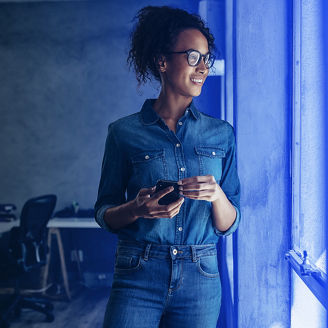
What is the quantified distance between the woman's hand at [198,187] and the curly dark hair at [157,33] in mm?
445

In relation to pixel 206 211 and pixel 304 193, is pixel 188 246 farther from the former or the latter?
pixel 304 193

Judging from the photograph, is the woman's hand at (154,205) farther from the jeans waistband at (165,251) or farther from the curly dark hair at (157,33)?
the curly dark hair at (157,33)

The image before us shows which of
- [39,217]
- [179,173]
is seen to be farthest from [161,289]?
[39,217]

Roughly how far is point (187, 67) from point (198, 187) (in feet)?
1.30

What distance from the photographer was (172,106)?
1.29 metres

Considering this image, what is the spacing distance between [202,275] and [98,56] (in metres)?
3.94

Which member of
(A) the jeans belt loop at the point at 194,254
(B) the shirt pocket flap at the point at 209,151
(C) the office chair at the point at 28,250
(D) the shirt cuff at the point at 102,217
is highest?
(B) the shirt pocket flap at the point at 209,151

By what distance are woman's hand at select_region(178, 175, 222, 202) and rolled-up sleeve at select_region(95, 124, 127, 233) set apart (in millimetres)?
269

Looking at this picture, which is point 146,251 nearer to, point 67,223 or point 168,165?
point 168,165

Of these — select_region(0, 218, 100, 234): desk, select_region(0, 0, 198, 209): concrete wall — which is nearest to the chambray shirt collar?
select_region(0, 218, 100, 234): desk

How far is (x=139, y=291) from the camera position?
112 cm

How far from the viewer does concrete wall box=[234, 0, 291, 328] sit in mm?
1496

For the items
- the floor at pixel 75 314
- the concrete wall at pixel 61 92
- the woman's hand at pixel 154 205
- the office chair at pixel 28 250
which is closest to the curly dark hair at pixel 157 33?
the woman's hand at pixel 154 205

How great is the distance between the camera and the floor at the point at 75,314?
3432 mm
